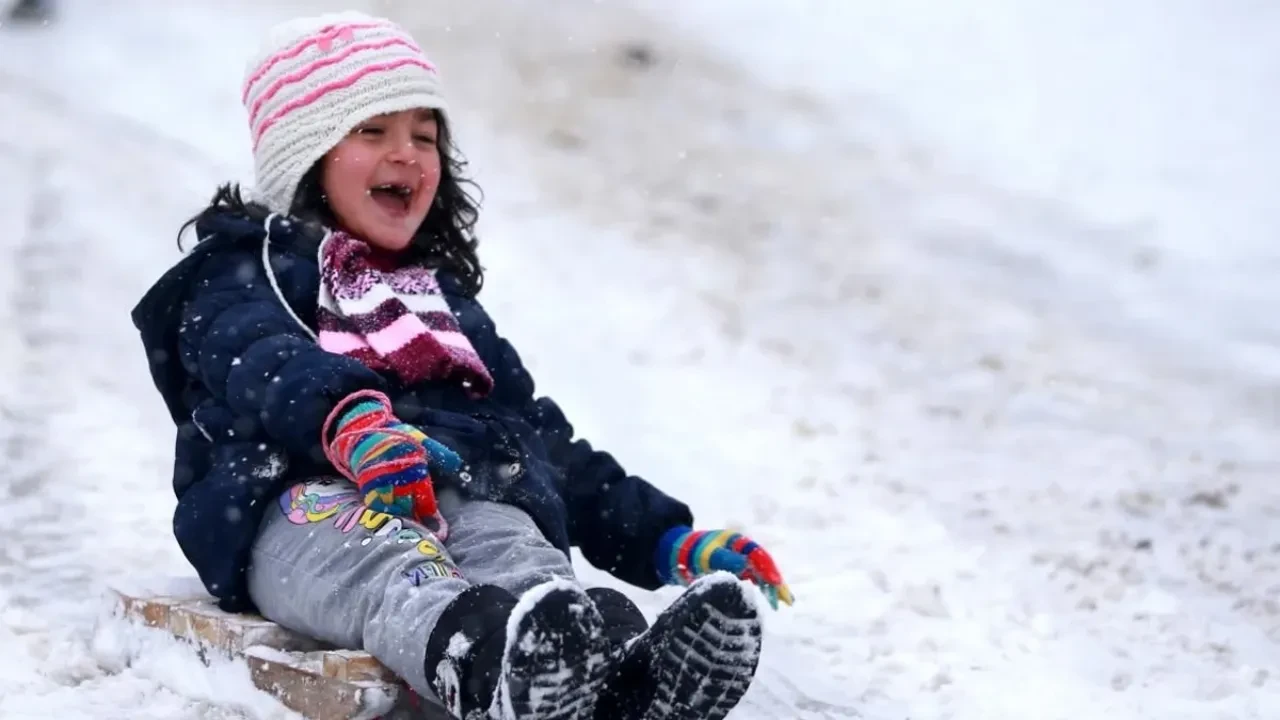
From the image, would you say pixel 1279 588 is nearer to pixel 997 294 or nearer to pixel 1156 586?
pixel 1156 586

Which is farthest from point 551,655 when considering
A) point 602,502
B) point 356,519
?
point 602,502

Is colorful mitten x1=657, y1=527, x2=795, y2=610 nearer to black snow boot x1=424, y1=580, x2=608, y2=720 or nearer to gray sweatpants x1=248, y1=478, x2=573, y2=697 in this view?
gray sweatpants x1=248, y1=478, x2=573, y2=697

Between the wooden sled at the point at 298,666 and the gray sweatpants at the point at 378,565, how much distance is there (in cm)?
4

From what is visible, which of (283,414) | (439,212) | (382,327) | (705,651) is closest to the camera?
(705,651)

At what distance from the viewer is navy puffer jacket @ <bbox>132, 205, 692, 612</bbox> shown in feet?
8.34

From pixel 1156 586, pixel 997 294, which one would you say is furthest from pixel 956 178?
pixel 1156 586

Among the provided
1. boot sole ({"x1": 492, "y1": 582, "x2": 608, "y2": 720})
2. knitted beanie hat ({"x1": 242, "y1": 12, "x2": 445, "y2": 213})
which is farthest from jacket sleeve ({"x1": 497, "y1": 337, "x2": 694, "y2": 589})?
boot sole ({"x1": 492, "y1": 582, "x2": 608, "y2": 720})

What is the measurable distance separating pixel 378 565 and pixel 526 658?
1.82 ft

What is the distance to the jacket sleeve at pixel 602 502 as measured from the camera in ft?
10.00

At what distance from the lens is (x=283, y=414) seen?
244 cm

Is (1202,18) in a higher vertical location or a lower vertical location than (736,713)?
higher

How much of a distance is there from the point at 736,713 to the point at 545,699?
109cm

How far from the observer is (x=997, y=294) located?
6.06 meters

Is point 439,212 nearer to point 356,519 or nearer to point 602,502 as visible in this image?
point 602,502
